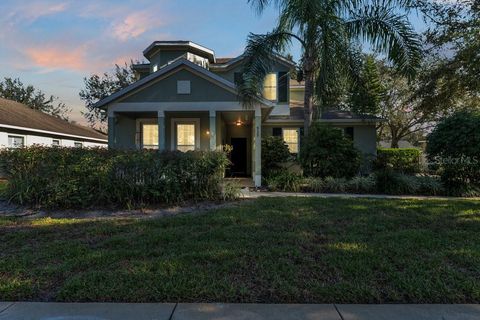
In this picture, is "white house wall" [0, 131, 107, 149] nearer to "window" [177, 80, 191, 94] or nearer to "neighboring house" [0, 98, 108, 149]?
"neighboring house" [0, 98, 108, 149]

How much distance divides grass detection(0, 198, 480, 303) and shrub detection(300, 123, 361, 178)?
214 inches

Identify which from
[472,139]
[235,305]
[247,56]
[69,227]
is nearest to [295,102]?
[247,56]

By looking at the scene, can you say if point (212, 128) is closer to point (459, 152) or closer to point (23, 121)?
point (459, 152)

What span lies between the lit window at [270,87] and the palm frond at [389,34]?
5.25m

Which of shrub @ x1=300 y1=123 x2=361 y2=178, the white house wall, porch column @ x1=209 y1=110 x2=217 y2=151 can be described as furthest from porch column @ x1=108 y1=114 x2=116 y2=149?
shrub @ x1=300 y1=123 x2=361 y2=178

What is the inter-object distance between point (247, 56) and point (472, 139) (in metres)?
8.46

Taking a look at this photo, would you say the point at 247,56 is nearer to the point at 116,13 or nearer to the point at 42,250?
the point at 116,13

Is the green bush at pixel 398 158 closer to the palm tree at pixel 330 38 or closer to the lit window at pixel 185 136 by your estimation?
the palm tree at pixel 330 38

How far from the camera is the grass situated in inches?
145

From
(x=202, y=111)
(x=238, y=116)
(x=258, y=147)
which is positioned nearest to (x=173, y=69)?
(x=202, y=111)

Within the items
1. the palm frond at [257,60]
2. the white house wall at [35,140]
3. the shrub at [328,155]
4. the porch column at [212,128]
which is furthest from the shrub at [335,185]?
the white house wall at [35,140]

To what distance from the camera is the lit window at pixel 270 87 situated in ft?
55.4

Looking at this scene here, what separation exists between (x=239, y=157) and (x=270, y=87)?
14.2 ft

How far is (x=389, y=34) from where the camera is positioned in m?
12.1
